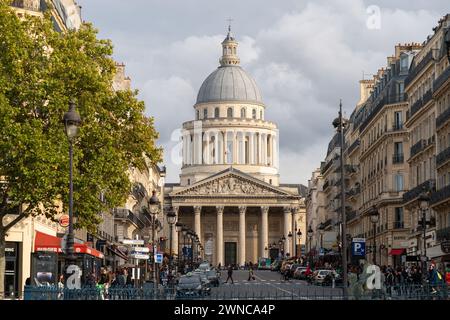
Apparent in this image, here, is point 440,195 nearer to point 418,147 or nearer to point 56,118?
point 418,147

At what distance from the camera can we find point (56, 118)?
147 ft

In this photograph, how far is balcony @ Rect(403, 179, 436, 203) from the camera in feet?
240

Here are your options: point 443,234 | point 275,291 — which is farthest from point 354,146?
point 275,291

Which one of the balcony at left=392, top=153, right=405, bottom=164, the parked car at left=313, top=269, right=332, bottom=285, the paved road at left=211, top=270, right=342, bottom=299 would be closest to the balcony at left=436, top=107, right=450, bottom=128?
the paved road at left=211, top=270, right=342, bottom=299

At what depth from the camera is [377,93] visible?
340ft

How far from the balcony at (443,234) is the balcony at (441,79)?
8254mm

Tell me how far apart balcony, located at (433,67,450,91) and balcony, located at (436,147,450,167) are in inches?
152

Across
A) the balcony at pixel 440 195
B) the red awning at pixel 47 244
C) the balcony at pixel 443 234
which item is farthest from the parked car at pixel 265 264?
the red awning at pixel 47 244

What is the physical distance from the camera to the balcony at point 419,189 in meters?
73.2

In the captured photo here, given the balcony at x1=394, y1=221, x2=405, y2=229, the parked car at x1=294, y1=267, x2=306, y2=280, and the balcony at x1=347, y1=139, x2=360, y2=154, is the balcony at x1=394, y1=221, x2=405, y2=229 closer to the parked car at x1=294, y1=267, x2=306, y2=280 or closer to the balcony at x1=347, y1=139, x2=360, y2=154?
the parked car at x1=294, y1=267, x2=306, y2=280

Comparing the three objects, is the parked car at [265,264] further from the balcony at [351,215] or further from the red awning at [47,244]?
the red awning at [47,244]

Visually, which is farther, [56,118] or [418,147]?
[418,147]

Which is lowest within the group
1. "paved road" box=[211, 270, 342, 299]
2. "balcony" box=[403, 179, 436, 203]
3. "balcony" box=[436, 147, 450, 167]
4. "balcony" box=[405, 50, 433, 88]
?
"paved road" box=[211, 270, 342, 299]

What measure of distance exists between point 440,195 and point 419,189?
9.70m
